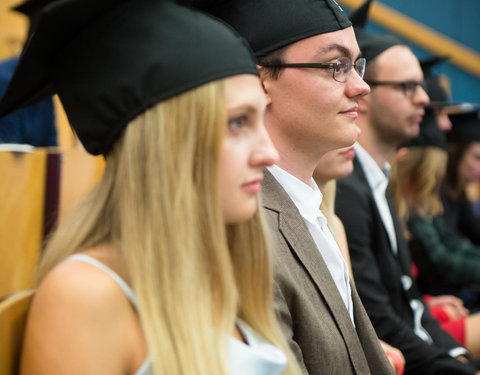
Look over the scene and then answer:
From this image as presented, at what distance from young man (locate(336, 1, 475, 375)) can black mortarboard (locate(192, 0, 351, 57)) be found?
874 mm

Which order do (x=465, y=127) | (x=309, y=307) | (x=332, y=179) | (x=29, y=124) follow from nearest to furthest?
(x=309, y=307)
(x=332, y=179)
(x=29, y=124)
(x=465, y=127)

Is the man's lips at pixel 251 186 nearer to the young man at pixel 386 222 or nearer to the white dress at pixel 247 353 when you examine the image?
the white dress at pixel 247 353

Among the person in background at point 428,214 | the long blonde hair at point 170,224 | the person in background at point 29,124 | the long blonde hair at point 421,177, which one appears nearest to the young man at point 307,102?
the long blonde hair at point 170,224

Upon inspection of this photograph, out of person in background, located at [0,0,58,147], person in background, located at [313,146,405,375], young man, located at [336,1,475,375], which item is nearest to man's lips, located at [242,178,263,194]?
person in background, located at [313,146,405,375]

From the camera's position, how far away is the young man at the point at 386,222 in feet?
7.25

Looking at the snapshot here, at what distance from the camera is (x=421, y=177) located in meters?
3.45

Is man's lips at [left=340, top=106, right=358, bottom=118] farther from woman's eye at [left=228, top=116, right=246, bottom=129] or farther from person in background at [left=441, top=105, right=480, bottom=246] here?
person in background at [left=441, top=105, right=480, bottom=246]

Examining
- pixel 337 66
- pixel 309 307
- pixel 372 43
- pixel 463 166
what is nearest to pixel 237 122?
pixel 309 307

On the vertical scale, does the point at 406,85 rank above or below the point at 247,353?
below

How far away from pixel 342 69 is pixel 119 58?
79 centimetres

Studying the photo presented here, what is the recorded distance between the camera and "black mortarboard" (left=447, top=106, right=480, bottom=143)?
163 inches

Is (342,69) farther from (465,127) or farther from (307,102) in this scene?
(465,127)

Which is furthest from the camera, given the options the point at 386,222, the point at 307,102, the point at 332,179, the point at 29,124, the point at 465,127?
the point at 465,127

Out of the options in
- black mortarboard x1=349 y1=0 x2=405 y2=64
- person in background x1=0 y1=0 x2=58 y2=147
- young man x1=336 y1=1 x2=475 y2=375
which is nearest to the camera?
young man x1=336 y1=1 x2=475 y2=375
